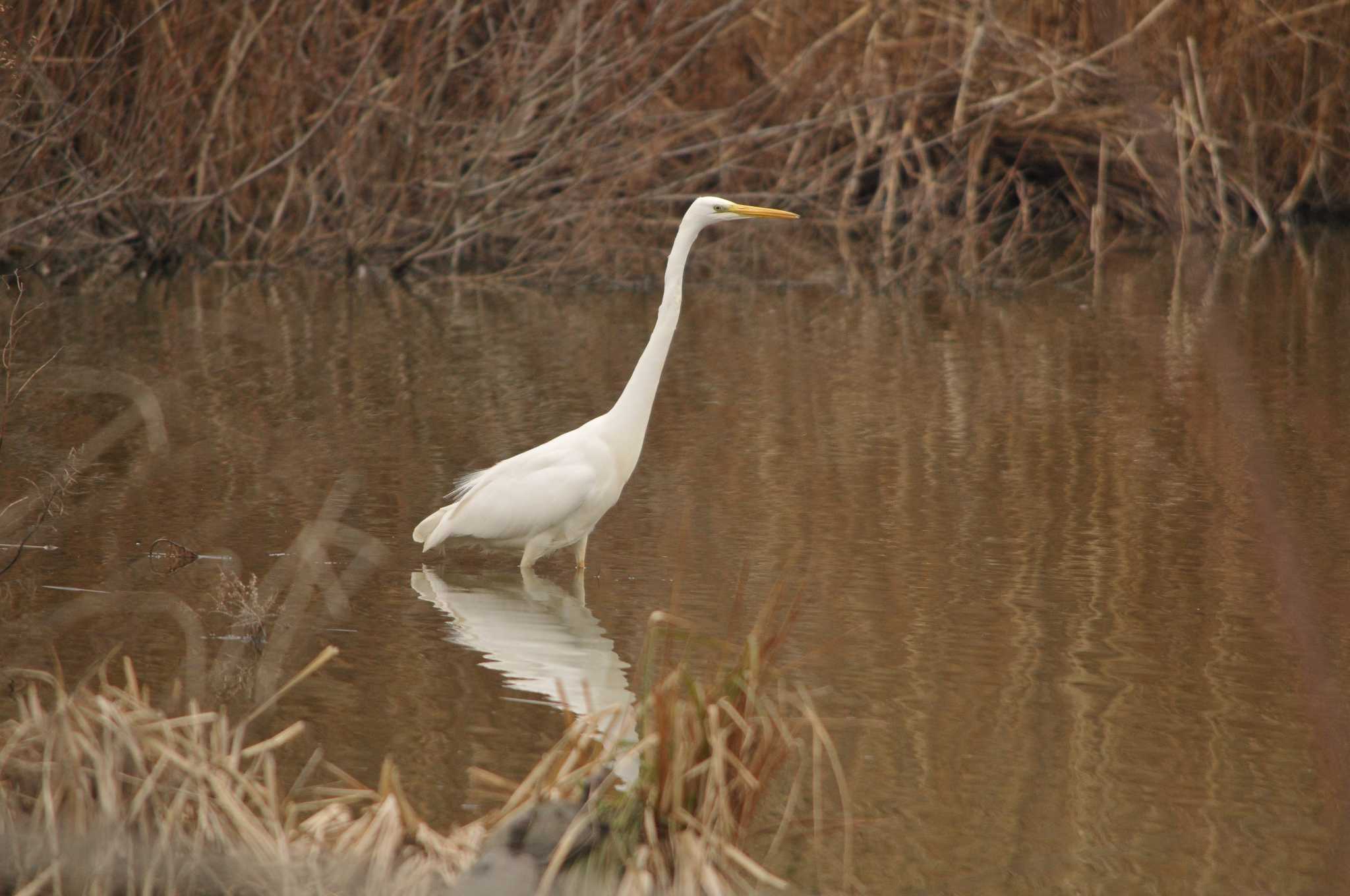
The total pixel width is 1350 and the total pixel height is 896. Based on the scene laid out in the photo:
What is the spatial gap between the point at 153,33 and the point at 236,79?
979 mm

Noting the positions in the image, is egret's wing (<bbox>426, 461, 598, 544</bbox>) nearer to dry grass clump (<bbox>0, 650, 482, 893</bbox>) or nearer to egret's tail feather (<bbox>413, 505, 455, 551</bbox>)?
egret's tail feather (<bbox>413, 505, 455, 551</bbox>)

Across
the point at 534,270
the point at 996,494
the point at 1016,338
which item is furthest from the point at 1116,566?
the point at 534,270

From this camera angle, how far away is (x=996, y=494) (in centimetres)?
631

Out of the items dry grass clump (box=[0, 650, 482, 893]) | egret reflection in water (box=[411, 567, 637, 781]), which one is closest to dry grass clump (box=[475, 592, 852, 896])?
dry grass clump (box=[0, 650, 482, 893])

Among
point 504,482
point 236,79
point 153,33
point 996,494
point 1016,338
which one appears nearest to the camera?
point 504,482

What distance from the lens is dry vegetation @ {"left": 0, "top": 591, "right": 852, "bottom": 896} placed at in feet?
8.16

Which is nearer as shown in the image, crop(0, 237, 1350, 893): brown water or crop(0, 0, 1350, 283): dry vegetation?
crop(0, 237, 1350, 893): brown water

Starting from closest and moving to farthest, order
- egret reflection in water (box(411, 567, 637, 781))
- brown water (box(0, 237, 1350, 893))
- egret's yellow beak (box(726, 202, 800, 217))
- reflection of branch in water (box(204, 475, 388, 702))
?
brown water (box(0, 237, 1350, 893))
egret reflection in water (box(411, 567, 637, 781))
reflection of branch in water (box(204, 475, 388, 702))
egret's yellow beak (box(726, 202, 800, 217))

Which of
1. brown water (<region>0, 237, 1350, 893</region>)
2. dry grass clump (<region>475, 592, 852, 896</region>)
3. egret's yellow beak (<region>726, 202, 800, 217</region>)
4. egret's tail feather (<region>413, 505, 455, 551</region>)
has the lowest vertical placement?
brown water (<region>0, 237, 1350, 893</region>)

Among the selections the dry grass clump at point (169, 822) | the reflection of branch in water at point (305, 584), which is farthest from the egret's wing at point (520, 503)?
the dry grass clump at point (169, 822)

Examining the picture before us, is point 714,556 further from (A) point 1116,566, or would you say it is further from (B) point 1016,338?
(B) point 1016,338

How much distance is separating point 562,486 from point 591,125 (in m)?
8.99

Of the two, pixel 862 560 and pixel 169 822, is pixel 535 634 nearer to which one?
pixel 862 560

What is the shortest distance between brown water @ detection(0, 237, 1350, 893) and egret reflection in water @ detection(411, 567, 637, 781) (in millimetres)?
20
